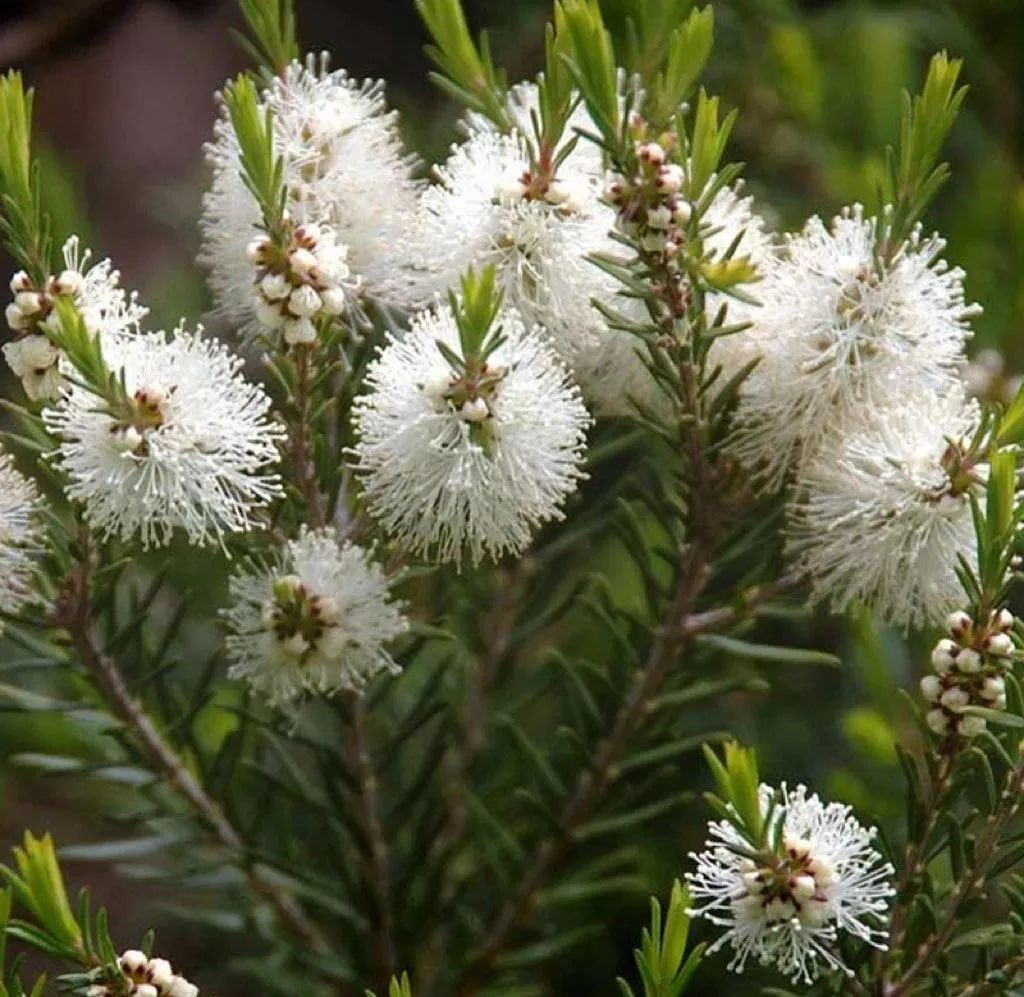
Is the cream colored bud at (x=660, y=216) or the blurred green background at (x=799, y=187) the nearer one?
the cream colored bud at (x=660, y=216)

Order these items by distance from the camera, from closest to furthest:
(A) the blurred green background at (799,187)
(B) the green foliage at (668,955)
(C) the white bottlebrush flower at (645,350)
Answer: (B) the green foliage at (668,955) → (C) the white bottlebrush flower at (645,350) → (A) the blurred green background at (799,187)

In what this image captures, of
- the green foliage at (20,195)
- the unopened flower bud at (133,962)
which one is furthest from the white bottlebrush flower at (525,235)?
the unopened flower bud at (133,962)

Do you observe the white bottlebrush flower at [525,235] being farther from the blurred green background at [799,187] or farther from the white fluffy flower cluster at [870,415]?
the blurred green background at [799,187]

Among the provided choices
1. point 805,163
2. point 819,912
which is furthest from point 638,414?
point 805,163

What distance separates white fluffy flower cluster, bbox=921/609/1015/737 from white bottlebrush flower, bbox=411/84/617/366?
0.48 ft

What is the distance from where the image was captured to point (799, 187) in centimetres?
99

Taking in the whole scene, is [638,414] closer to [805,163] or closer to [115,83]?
[805,163]

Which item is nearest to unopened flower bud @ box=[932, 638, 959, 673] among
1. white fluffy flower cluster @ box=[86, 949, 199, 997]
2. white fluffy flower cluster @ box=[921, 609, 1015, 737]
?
white fluffy flower cluster @ box=[921, 609, 1015, 737]

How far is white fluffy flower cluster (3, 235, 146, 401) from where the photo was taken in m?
0.46

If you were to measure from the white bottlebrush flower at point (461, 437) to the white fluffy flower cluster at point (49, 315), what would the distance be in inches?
3.1

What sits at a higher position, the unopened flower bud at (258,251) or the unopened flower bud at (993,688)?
the unopened flower bud at (258,251)

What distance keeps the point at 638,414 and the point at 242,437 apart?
13 centimetres

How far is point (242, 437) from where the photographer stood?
0.47 meters

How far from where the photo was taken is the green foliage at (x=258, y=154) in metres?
0.45
